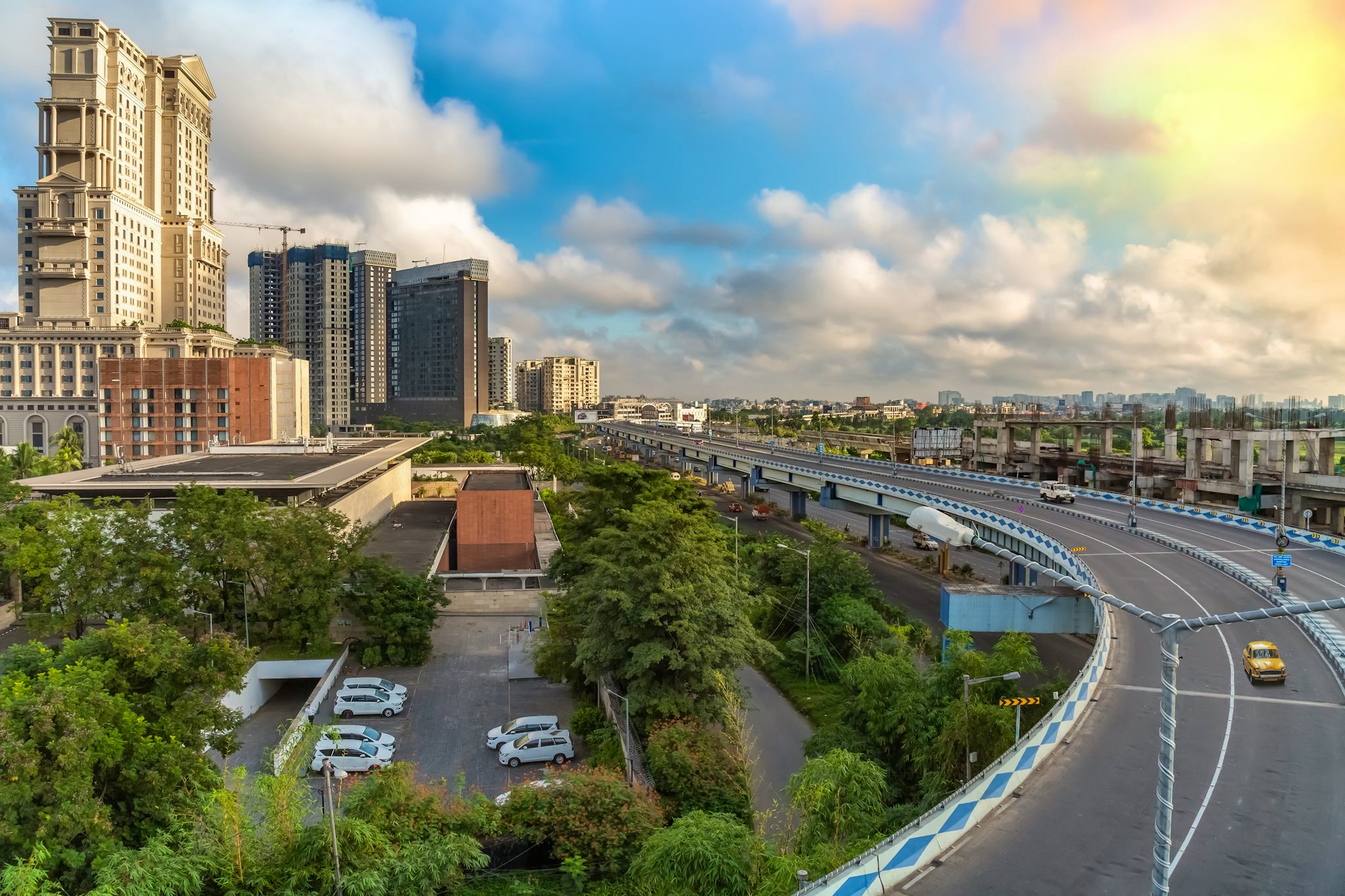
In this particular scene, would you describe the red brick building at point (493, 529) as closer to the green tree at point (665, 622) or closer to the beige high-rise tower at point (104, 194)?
the green tree at point (665, 622)

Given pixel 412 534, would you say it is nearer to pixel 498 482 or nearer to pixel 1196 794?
pixel 498 482

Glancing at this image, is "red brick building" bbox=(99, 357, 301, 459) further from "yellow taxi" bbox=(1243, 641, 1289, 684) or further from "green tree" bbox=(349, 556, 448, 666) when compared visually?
"yellow taxi" bbox=(1243, 641, 1289, 684)

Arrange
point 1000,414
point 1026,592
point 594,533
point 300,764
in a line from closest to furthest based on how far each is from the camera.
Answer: point 300,764 < point 1026,592 < point 594,533 < point 1000,414

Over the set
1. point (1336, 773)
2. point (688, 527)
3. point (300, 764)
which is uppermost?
point (688, 527)

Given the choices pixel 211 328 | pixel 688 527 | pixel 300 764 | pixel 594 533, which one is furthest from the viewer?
pixel 211 328

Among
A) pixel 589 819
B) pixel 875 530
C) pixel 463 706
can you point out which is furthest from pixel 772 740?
pixel 875 530

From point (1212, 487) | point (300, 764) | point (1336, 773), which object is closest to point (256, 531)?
point (300, 764)

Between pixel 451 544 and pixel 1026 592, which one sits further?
pixel 451 544

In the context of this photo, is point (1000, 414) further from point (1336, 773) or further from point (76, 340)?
point (76, 340)
